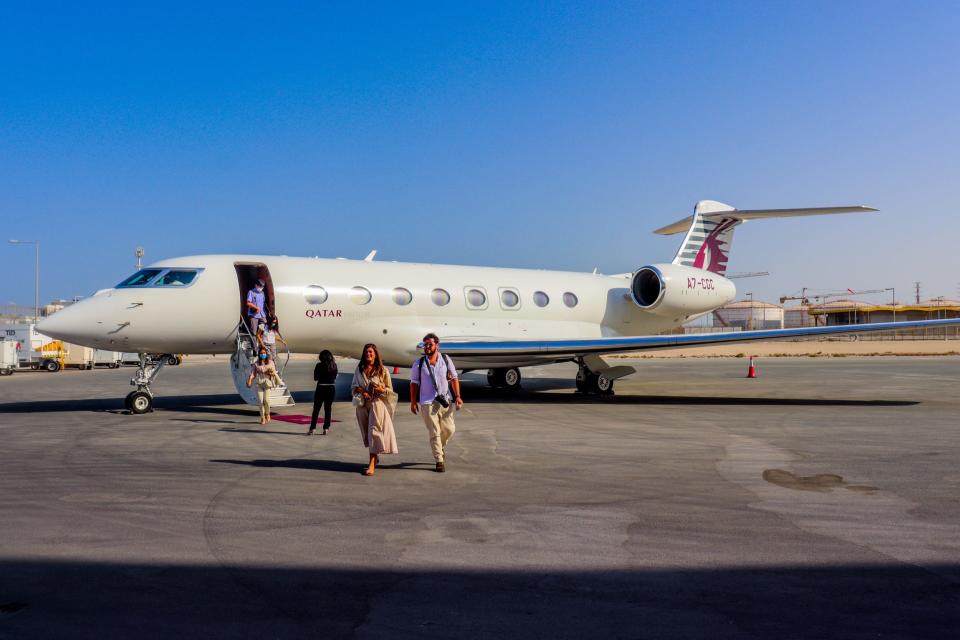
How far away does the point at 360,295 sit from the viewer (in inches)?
674

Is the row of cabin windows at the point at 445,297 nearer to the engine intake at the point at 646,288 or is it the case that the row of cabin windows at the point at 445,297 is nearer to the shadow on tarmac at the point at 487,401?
the engine intake at the point at 646,288

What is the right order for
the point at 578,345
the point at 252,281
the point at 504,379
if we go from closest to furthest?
the point at 252,281 < the point at 578,345 < the point at 504,379

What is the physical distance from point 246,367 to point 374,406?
7.73 metres

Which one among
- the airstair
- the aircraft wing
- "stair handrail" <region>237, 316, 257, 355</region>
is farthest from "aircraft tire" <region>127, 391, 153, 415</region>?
the aircraft wing

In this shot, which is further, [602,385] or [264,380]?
[602,385]

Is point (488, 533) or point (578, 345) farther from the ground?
point (578, 345)

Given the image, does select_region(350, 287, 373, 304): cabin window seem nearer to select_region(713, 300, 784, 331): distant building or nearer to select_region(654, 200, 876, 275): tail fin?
select_region(654, 200, 876, 275): tail fin

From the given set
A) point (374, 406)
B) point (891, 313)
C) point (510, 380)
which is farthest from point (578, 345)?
point (891, 313)

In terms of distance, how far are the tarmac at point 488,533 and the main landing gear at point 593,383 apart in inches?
264

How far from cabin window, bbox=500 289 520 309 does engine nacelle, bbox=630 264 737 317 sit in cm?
396

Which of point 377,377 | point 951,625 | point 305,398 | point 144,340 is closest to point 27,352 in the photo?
point 305,398

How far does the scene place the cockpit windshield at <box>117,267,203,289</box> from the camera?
15.3 meters

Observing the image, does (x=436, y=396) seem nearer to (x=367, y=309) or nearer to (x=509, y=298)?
(x=367, y=309)

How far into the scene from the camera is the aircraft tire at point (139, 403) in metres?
15.2
